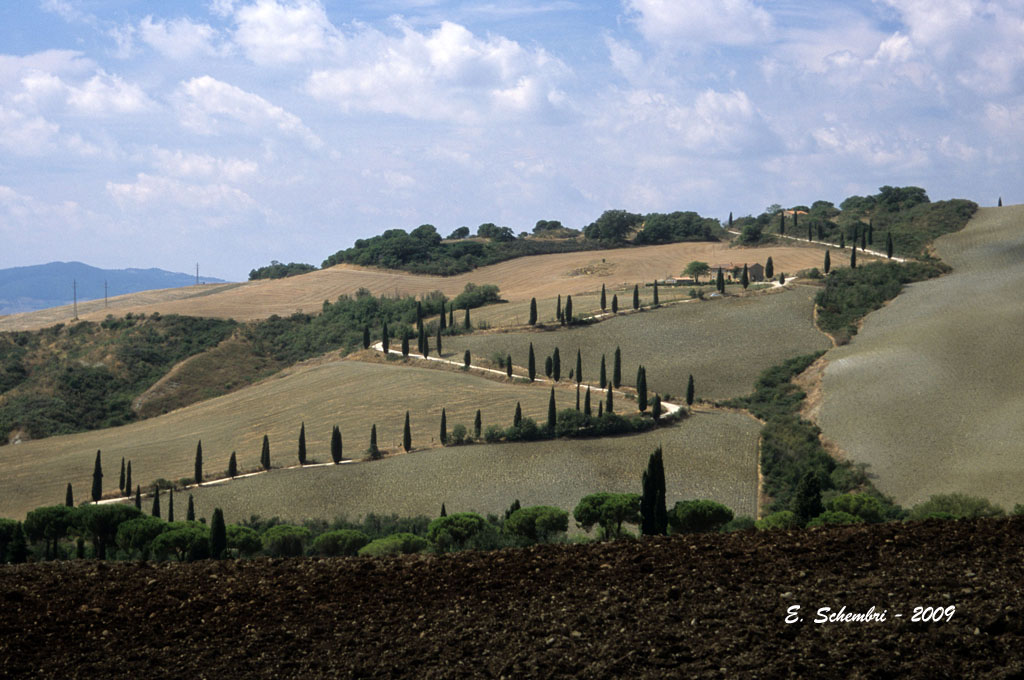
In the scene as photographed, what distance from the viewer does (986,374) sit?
64562 mm

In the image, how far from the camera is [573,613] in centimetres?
1339

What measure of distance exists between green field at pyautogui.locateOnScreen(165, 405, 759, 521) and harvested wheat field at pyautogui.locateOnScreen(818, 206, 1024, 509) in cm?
737

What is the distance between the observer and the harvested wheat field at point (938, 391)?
50253 mm

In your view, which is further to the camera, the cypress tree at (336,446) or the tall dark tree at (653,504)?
the cypress tree at (336,446)

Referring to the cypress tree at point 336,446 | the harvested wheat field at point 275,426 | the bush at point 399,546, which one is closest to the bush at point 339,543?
the bush at point 399,546

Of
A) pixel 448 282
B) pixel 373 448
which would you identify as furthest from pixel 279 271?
pixel 373 448

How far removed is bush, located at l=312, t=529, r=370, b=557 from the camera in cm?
3853

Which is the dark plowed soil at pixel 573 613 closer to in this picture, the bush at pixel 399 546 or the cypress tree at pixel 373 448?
the bush at pixel 399 546

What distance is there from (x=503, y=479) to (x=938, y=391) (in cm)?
2949

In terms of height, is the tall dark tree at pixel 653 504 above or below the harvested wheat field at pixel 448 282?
below

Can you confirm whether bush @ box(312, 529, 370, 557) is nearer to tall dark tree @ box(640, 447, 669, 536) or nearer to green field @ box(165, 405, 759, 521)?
tall dark tree @ box(640, 447, 669, 536)

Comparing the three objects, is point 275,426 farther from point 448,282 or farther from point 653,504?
point 448,282

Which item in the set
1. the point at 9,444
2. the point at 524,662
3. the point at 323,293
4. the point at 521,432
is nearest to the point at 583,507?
the point at 521,432

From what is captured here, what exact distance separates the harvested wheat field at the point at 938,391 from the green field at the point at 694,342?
22.5ft
